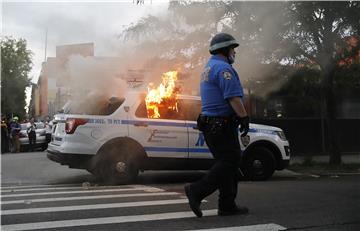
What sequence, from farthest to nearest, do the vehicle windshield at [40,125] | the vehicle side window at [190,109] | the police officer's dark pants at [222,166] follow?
1. the vehicle windshield at [40,125]
2. the vehicle side window at [190,109]
3. the police officer's dark pants at [222,166]

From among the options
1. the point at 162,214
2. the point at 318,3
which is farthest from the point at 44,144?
the point at 162,214

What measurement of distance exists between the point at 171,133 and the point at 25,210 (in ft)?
11.0

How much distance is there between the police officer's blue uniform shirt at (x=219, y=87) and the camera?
4895mm

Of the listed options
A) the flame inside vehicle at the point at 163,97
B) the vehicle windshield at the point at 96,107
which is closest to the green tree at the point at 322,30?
the flame inside vehicle at the point at 163,97

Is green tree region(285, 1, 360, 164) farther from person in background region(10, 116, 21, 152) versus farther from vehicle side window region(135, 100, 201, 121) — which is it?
person in background region(10, 116, 21, 152)

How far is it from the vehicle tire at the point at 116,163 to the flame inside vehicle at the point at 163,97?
0.69m

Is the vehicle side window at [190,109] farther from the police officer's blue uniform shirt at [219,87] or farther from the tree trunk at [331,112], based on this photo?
the police officer's blue uniform shirt at [219,87]

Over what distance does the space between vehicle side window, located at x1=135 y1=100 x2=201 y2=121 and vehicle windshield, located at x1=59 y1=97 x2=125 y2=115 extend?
37 cm

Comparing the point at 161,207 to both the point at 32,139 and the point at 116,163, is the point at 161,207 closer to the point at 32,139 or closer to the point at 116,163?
the point at 116,163

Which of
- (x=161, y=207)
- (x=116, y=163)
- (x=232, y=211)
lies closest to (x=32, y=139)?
(x=116, y=163)

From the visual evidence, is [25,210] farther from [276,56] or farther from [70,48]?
[276,56]

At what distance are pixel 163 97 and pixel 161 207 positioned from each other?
129 inches

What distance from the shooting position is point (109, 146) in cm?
835

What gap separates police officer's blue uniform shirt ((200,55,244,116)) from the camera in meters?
4.89
